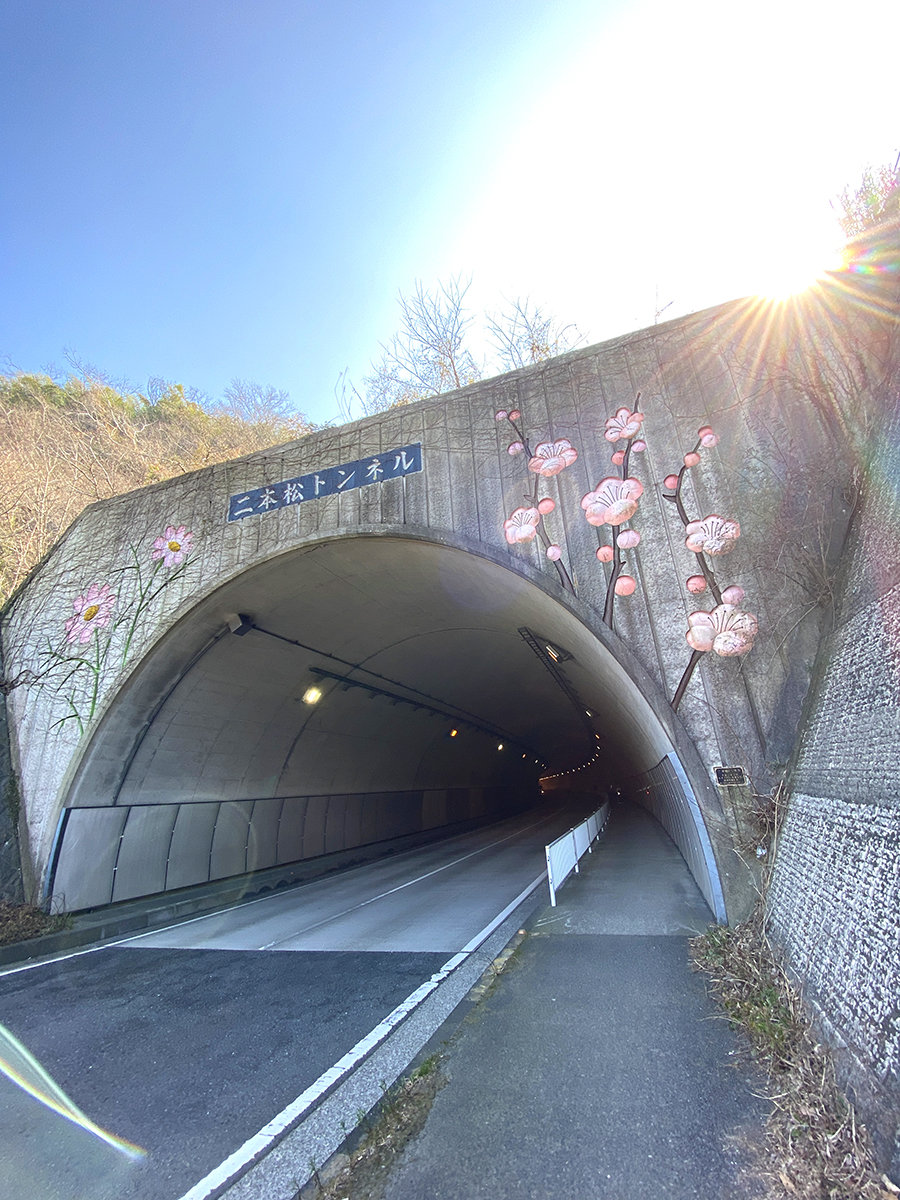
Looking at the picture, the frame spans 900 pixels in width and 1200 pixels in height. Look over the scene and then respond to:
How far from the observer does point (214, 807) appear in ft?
37.4

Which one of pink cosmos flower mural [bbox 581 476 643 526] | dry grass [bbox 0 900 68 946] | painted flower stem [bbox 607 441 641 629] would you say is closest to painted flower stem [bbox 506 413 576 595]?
painted flower stem [bbox 607 441 641 629]

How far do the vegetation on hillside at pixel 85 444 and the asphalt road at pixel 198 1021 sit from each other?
11.0m

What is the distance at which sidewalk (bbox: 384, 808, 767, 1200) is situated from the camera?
247 centimetres

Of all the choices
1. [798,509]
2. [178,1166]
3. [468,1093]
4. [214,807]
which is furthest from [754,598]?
[214,807]

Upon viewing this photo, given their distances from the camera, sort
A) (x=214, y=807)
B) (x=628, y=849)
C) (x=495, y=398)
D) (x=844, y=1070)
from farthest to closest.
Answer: (x=628, y=849) < (x=214, y=807) < (x=495, y=398) < (x=844, y=1070)

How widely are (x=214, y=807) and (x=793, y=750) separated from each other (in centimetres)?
1089

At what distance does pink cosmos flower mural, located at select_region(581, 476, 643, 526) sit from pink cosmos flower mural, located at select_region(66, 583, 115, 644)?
9223 millimetres

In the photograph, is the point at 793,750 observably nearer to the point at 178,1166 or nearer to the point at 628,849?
the point at 178,1166

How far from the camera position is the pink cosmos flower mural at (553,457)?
7.33m

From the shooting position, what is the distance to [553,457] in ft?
24.2

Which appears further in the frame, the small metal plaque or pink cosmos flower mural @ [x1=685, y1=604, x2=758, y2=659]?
pink cosmos flower mural @ [x1=685, y1=604, x2=758, y2=659]

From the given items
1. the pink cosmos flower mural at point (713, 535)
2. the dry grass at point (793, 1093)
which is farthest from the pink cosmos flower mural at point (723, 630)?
the dry grass at point (793, 1093)

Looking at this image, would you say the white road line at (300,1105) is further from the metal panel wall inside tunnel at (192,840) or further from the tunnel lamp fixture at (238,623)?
the metal panel wall inside tunnel at (192,840)

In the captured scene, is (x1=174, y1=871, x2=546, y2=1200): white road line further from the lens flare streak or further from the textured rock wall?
the textured rock wall
